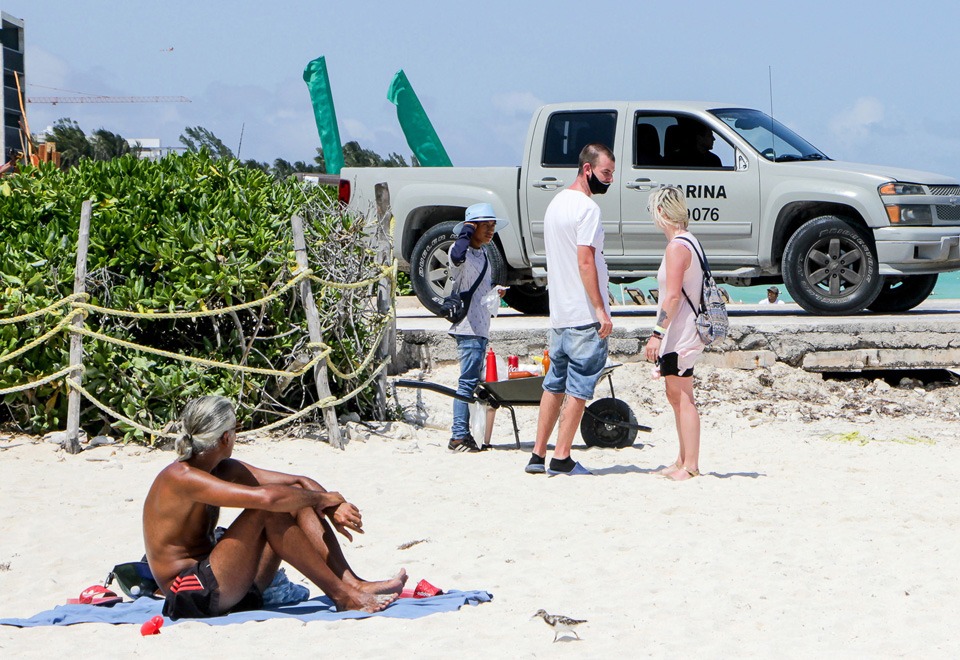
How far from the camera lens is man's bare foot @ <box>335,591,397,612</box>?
4.80 meters

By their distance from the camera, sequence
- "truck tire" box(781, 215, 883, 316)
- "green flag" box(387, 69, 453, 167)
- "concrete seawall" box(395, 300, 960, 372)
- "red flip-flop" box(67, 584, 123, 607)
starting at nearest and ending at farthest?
"red flip-flop" box(67, 584, 123, 607)
"concrete seawall" box(395, 300, 960, 372)
"truck tire" box(781, 215, 883, 316)
"green flag" box(387, 69, 453, 167)

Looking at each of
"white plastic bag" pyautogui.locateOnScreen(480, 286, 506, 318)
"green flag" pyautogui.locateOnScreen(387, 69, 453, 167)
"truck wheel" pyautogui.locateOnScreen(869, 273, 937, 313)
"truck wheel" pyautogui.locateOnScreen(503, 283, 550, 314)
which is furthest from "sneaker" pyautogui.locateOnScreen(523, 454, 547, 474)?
"green flag" pyautogui.locateOnScreen(387, 69, 453, 167)

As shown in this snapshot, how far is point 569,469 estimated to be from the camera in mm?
7215

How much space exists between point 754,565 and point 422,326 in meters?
6.62

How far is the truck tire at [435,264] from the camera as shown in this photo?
1183cm

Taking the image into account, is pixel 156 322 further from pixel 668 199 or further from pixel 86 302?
pixel 668 199

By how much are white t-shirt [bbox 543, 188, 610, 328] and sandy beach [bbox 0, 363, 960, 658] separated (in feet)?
3.25

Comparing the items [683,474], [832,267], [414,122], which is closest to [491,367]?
[683,474]

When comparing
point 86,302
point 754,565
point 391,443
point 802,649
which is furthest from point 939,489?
point 86,302

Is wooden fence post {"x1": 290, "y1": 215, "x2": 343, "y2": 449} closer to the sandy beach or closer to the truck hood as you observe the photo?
the sandy beach

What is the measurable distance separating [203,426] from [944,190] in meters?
8.86

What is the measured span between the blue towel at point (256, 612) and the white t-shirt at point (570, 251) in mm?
2302

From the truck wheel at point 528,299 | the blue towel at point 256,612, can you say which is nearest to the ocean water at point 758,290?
the truck wheel at point 528,299

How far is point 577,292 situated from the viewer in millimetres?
6914
